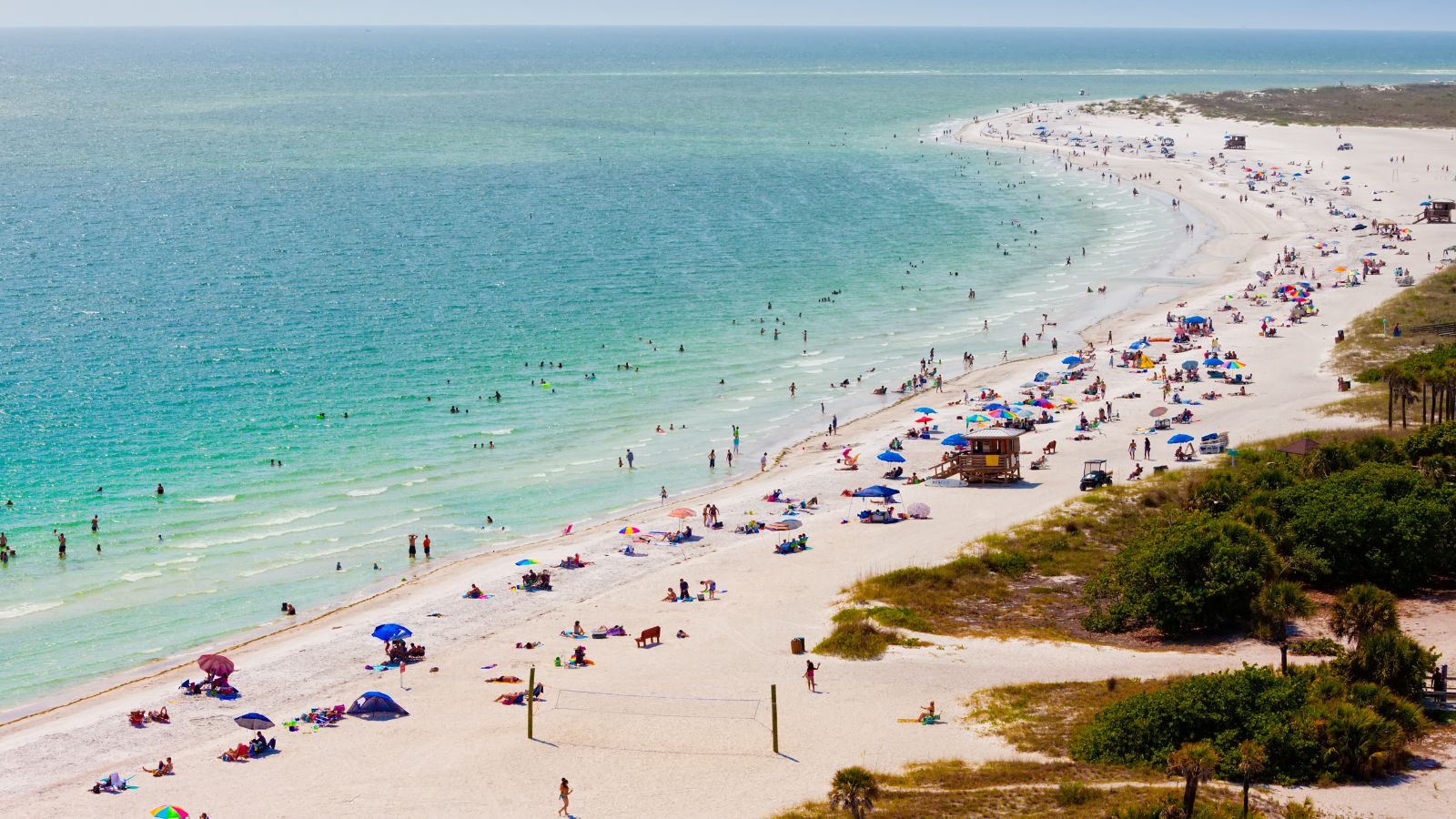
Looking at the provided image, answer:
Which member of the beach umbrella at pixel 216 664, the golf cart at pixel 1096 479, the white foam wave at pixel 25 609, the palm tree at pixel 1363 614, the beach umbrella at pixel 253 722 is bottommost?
the white foam wave at pixel 25 609

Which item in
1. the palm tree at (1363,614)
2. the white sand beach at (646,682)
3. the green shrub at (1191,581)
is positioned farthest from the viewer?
the green shrub at (1191,581)

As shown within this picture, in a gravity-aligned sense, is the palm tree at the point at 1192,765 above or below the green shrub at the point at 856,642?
above

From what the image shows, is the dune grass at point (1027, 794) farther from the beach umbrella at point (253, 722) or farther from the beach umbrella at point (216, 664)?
the beach umbrella at point (216, 664)

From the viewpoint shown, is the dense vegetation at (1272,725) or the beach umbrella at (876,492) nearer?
the dense vegetation at (1272,725)

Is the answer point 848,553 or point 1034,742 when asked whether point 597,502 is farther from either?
point 1034,742

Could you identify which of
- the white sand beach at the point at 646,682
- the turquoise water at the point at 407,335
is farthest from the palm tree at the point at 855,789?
the turquoise water at the point at 407,335

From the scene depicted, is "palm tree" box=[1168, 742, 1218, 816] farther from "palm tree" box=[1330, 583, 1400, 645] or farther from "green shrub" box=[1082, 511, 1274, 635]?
"green shrub" box=[1082, 511, 1274, 635]

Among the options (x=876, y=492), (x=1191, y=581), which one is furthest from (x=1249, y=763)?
(x=876, y=492)

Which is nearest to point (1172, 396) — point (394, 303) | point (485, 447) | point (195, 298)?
point (485, 447)
